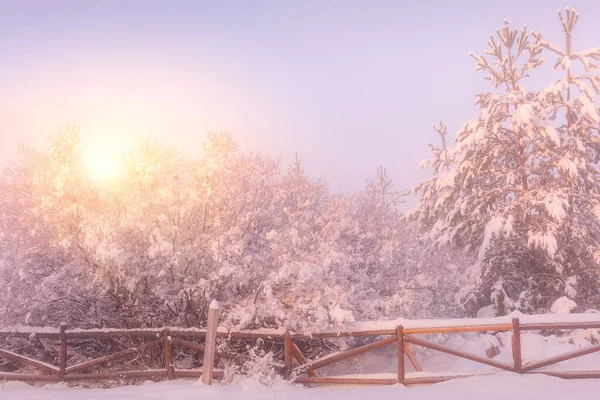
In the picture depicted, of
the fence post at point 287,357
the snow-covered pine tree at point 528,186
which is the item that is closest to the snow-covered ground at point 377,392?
the fence post at point 287,357

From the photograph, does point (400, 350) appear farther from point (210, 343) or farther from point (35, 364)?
point (35, 364)

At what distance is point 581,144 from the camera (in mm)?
18812

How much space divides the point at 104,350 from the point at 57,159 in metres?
4.64

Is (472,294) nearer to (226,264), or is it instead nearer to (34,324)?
(226,264)

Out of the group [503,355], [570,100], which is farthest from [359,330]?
[570,100]

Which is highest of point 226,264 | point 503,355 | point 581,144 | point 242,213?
point 581,144

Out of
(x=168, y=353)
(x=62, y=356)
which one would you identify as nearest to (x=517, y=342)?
(x=168, y=353)

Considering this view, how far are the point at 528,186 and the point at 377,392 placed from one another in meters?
13.7

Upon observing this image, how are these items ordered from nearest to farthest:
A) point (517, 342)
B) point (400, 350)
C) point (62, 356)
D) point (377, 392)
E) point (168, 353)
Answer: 1. point (377, 392)
2. point (517, 342)
3. point (400, 350)
4. point (168, 353)
5. point (62, 356)

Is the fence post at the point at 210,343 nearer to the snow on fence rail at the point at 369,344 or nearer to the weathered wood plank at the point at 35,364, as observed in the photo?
the snow on fence rail at the point at 369,344

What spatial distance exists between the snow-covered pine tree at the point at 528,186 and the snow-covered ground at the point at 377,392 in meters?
9.11

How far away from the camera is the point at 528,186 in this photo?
2033 cm

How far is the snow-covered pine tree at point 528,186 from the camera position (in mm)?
18562

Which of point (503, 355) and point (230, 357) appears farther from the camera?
point (503, 355)
